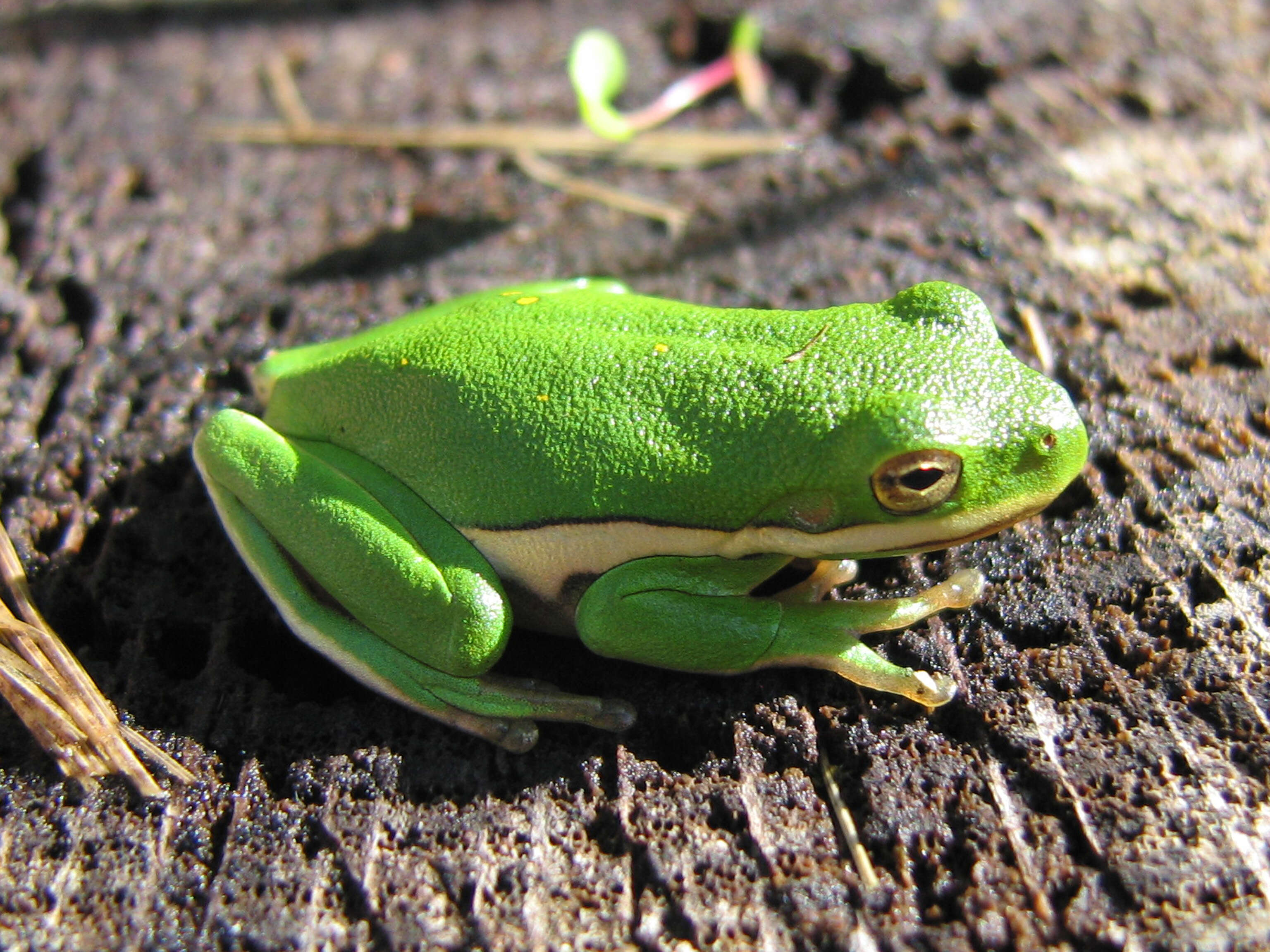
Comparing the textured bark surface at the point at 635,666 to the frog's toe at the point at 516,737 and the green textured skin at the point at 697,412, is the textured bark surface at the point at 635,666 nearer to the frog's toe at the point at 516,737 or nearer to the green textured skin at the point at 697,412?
the frog's toe at the point at 516,737

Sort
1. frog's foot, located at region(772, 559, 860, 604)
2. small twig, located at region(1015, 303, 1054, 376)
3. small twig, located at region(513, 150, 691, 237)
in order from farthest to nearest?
small twig, located at region(513, 150, 691, 237) → small twig, located at region(1015, 303, 1054, 376) → frog's foot, located at region(772, 559, 860, 604)

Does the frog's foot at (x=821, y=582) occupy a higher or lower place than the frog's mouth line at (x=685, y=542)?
lower

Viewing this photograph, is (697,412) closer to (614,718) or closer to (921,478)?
(921,478)

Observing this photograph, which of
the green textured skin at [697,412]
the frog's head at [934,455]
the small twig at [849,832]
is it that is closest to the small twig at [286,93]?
the green textured skin at [697,412]

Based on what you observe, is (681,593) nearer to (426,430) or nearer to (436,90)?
(426,430)

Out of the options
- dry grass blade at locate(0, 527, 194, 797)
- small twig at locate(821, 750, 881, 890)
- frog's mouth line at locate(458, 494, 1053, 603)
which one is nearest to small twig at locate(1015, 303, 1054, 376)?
frog's mouth line at locate(458, 494, 1053, 603)

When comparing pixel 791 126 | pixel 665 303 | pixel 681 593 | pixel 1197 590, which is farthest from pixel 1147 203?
pixel 681 593

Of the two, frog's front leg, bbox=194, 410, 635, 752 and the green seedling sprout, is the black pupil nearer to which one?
frog's front leg, bbox=194, 410, 635, 752
